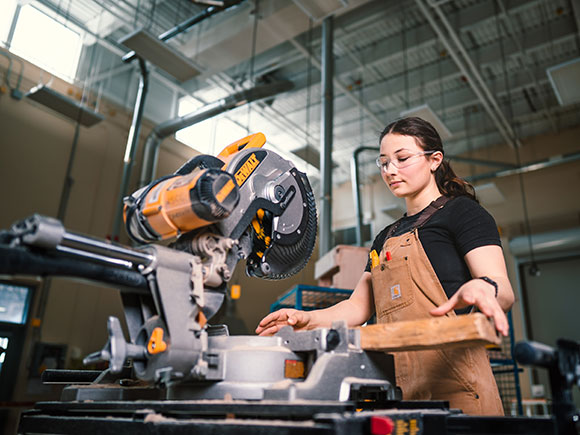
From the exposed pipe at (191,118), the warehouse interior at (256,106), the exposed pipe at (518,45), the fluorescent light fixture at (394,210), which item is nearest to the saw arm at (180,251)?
the warehouse interior at (256,106)

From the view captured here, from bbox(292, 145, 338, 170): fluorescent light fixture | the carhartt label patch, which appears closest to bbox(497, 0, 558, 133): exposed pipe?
bbox(292, 145, 338, 170): fluorescent light fixture

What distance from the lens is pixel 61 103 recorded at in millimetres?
4559

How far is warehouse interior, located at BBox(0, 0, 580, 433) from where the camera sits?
4.74m

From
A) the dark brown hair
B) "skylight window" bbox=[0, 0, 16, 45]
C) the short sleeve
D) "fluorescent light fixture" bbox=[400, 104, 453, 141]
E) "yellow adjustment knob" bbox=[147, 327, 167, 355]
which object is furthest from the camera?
"fluorescent light fixture" bbox=[400, 104, 453, 141]

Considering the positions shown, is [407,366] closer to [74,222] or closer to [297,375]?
[297,375]

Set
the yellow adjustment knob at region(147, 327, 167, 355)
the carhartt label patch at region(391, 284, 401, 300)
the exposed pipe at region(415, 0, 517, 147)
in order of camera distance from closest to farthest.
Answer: the yellow adjustment knob at region(147, 327, 167, 355) → the carhartt label patch at region(391, 284, 401, 300) → the exposed pipe at region(415, 0, 517, 147)

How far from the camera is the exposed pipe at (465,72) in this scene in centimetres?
530

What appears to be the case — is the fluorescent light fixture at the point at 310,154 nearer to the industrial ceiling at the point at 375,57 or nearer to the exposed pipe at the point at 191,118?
the industrial ceiling at the point at 375,57

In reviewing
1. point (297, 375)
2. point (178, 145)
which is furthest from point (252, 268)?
point (178, 145)

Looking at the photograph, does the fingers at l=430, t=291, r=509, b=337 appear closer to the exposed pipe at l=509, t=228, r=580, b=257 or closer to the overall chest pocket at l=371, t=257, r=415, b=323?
the overall chest pocket at l=371, t=257, r=415, b=323

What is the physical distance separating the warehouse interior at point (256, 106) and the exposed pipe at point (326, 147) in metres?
0.02

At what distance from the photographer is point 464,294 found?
764 millimetres

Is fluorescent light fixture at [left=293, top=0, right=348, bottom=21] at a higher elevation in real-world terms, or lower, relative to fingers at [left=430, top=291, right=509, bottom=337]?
higher

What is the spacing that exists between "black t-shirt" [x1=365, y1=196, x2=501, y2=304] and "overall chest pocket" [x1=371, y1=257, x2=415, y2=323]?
0.24 ft
